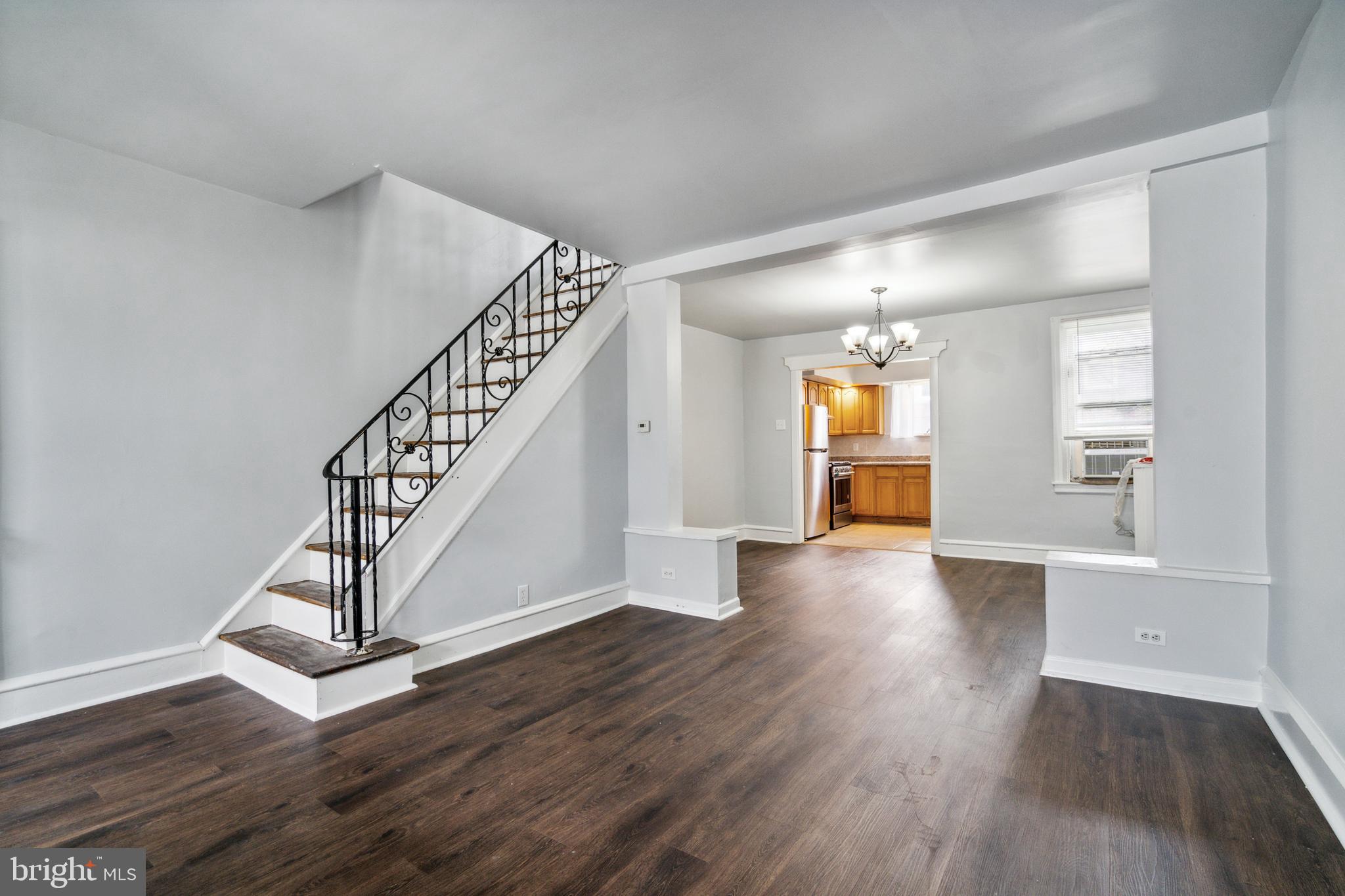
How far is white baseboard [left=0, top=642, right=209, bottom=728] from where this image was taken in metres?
2.49

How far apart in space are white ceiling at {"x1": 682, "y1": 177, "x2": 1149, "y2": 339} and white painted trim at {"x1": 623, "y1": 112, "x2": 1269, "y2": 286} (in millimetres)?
78

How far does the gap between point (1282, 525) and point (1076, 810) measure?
1536mm

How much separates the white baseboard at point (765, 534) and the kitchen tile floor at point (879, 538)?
0.99ft

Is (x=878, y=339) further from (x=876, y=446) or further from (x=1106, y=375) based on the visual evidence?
(x=876, y=446)

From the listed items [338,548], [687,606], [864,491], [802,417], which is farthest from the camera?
[864,491]

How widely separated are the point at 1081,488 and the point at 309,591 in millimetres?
6394

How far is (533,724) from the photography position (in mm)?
2510

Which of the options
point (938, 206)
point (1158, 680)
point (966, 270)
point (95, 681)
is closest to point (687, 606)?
point (1158, 680)

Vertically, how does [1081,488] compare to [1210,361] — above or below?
below

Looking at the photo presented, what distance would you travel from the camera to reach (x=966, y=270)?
188 inches

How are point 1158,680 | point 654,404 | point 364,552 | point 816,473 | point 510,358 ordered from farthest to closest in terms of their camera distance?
1. point 816,473
2. point 654,404
3. point 510,358
4. point 364,552
5. point 1158,680

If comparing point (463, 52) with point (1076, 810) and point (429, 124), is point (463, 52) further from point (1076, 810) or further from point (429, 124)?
point (1076, 810)

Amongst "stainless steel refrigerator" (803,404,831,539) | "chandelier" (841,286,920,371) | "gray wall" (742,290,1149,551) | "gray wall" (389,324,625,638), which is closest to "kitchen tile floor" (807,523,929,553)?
"stainless steel refrigerator" (803,404,831,539)

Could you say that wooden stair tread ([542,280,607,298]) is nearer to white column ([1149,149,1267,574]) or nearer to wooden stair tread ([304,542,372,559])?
wooden stair tread ([304,542,372,559])
